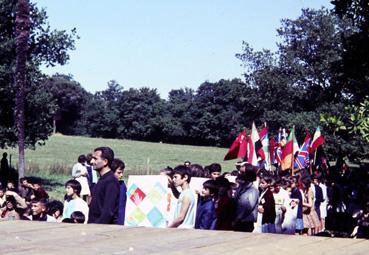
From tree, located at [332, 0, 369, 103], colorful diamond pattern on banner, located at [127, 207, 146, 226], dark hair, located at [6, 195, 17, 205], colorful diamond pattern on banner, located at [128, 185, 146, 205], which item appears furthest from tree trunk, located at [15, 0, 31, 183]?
colorful diamond pattern on banner, located at [127, 207, 146, 226]

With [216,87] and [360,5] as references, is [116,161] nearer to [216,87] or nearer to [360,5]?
[360,5]

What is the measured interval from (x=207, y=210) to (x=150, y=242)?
558 centimetres

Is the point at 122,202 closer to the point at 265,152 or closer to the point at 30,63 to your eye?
the point at 265,152

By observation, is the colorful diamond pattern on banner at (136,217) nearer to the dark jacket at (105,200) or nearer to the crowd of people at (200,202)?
the crowd of people at (200,202)

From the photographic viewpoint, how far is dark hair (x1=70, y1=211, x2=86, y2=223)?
792 centimetres

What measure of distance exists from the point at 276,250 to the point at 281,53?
4760 cm

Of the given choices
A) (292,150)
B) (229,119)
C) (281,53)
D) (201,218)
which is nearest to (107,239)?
(201,218)

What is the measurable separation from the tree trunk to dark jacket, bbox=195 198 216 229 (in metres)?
15.3

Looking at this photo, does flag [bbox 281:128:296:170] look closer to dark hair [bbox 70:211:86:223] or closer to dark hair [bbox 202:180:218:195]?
dark hair [bbox 202:180:218:195]

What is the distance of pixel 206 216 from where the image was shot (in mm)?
8484

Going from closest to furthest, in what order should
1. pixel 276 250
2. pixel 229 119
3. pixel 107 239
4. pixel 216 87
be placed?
pixel 276 250 < pixel 107 239 < pixel 229 119 < pixel 216 87

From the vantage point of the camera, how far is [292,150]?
59.7 ft

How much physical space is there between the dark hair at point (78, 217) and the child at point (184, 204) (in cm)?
104

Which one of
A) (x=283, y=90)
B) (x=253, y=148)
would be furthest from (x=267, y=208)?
(x=283, y=90)
